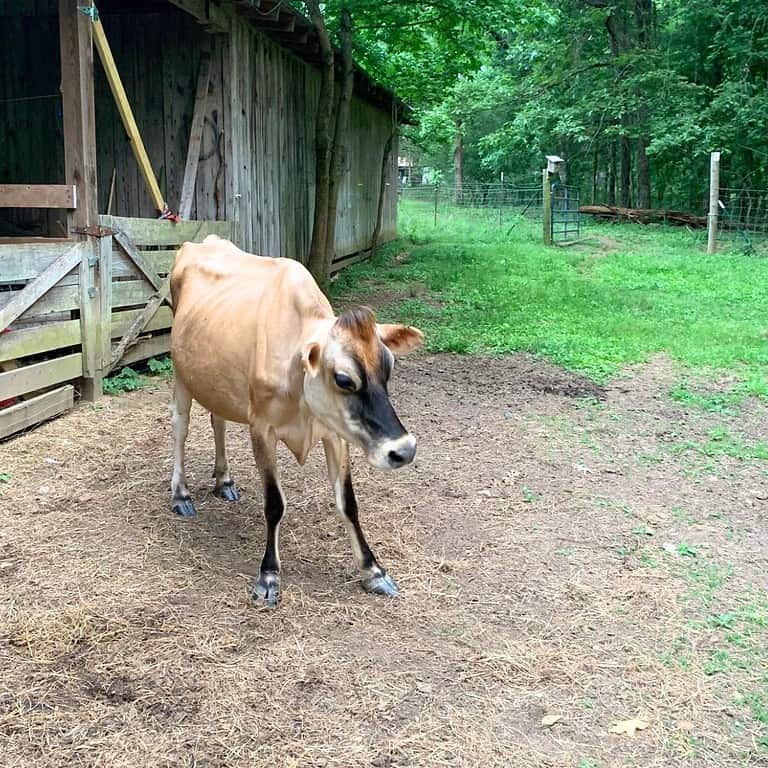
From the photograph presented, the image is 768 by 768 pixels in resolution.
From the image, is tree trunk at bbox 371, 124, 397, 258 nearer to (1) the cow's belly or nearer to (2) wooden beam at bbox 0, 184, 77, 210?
(2) wooden beam at bbox 0, 184, 77, 210

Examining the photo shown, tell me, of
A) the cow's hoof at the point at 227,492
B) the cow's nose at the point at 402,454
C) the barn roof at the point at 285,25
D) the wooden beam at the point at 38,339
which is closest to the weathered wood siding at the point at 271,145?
the barn roof at the point at 285,25

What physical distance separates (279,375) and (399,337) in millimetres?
553

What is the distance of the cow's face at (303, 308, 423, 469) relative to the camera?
304 cm

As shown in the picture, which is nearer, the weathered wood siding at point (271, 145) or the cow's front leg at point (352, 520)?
the cow's front leg at point (352, 520)

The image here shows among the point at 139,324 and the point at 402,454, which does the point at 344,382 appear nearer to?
the point at 402,454

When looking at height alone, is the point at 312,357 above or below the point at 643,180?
below

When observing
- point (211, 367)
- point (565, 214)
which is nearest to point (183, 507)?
point (211, 367)

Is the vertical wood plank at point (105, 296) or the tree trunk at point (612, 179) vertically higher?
the tree trunk at point (612, 179)

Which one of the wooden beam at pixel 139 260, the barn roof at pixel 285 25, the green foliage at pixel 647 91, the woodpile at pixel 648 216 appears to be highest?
the green foliage at pixel 647 91

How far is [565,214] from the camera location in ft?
69.0

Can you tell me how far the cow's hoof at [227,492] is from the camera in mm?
4770

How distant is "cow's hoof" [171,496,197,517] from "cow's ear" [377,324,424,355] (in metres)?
1.77

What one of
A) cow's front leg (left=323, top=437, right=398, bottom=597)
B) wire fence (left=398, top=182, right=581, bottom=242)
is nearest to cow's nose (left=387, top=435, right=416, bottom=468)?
cow's front leg (left=323, top=437, right=398, bottom=597)

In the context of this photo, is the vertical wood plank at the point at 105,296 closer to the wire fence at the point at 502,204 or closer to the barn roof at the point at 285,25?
the barn roof at the point at 285,25
